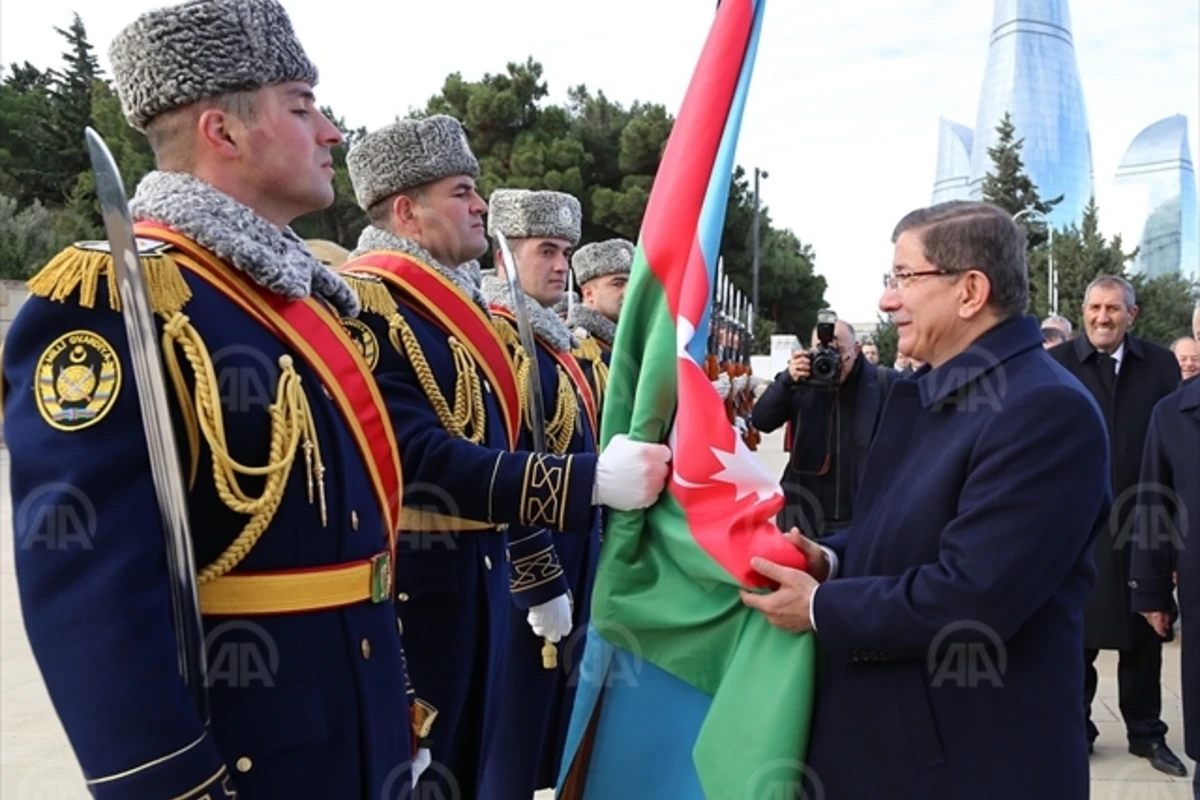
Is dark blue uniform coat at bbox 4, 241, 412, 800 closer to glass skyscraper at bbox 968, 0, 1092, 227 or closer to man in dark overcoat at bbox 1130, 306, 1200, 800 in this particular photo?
man in dark overcoat at bbox 1130, 306, 1200, 800

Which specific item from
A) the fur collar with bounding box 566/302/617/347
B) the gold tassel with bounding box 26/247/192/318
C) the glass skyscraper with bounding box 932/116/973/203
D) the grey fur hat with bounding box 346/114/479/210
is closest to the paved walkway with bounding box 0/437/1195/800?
the grey fur hat with bounding box 346/114/479/210

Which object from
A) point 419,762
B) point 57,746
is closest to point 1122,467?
point 419,762

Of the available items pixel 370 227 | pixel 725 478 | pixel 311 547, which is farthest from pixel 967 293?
pixel 370 227

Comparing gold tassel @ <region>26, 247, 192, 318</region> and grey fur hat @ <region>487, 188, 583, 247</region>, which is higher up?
grey fur hat @ <region>487, 188, 583, 247</region>

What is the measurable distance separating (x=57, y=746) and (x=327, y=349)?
11.0ft

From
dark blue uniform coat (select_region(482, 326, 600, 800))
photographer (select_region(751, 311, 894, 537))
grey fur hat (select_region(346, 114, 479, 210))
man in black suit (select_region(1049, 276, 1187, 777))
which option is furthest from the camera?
photographer (select_region(751, 311, 894, 537))

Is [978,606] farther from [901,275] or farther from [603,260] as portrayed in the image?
[603,260]

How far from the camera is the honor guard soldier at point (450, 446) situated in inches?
101

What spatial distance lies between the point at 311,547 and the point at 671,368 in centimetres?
82

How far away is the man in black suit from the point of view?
4617 mm

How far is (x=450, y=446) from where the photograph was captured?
2.59 metres

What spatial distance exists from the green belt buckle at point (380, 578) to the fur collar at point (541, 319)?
77.2 inches

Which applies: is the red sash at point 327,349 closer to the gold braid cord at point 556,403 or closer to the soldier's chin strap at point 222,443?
the soldier's chin strap at point 222,443

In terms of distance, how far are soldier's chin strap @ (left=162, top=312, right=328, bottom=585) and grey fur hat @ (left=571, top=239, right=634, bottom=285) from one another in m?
4.00
